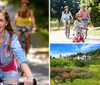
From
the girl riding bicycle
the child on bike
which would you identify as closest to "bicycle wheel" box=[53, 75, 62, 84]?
the child on bike

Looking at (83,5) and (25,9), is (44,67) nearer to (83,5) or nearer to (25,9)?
(25,9)

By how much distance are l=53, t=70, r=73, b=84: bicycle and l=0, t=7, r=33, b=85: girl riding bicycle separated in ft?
5.49

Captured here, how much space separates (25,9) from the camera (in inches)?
418

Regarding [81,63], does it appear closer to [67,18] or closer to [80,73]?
[80,73]

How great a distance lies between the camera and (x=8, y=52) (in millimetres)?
4805

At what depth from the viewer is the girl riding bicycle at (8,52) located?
4684 millimetres

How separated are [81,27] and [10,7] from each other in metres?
17.9

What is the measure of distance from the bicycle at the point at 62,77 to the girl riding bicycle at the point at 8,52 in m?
1.67

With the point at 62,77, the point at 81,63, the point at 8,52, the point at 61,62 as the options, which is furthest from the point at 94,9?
the point at 8,52

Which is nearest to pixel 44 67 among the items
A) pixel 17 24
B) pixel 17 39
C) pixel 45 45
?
pixel 17 24

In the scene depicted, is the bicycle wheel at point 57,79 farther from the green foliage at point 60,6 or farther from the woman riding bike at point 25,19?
the woman riding bike at point 25,19

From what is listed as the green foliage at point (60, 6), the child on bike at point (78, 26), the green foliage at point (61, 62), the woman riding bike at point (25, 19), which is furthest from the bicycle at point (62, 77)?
the woman riding bike at point (25, 19)

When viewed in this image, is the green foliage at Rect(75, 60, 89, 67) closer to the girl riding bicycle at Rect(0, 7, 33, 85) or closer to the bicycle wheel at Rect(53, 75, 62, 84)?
the bicycle wheel at Rect(53, 75, 62, 84)

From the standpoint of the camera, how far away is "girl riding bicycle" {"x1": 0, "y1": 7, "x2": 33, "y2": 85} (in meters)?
4.68
